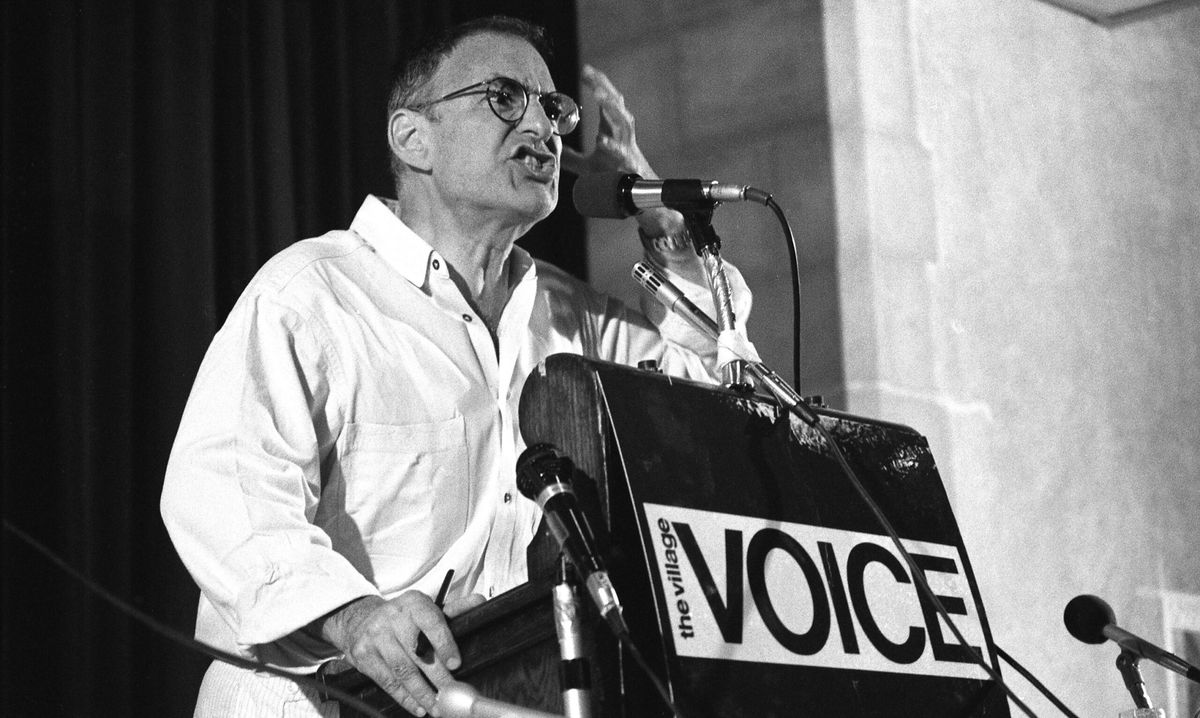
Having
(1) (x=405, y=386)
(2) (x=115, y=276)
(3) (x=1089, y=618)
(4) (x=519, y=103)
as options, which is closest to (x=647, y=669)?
(3) (x=1089, y=618)

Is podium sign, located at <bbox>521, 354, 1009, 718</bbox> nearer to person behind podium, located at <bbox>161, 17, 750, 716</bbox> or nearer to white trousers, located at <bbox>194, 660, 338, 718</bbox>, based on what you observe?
person behind podium, located at <bbox>161, 17, 750, 716</bbox>

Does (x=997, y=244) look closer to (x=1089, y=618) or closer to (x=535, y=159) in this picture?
(x=535, y=159)

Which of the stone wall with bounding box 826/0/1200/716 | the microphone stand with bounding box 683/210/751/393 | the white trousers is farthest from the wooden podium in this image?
the stone wall with bounding box 826/0/1200/716

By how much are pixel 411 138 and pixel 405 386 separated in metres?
0.53

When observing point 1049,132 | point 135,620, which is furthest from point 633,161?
point 1049,132

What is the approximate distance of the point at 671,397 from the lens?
4.97 ft

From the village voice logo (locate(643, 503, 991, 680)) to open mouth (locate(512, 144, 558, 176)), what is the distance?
93cm

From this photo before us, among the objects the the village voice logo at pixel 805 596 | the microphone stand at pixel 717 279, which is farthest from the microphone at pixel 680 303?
the the village voice logo at pixel 805 596

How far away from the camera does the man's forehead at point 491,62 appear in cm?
239

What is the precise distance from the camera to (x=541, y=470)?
1.36m

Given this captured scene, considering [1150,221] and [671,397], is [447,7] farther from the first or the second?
[671,397]

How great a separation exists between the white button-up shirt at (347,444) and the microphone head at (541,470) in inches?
13.6

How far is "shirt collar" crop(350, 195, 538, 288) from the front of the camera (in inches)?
89.7

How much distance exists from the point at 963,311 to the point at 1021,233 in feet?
0.88
